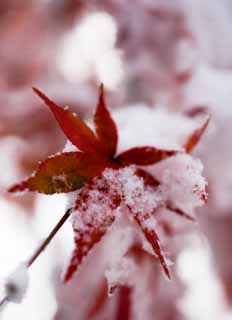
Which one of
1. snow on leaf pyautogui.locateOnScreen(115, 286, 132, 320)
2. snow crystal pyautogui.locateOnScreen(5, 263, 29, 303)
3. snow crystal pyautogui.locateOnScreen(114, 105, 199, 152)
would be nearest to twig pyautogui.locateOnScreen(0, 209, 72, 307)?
snow crystal pyautogui.locateOnScreen(5, 263, 29, 303)

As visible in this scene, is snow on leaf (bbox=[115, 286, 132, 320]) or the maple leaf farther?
snow on leaf (bbox=[115, 286, 132, 320])

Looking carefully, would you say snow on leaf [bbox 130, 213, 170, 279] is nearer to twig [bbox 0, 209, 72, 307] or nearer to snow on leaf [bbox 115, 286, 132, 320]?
twig [bbox 0, 209, 72, 307]

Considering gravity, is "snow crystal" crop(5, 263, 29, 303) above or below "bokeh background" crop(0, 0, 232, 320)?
above

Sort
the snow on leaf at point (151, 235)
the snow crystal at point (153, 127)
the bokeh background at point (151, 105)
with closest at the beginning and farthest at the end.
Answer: the snow on leaf at point (151, 235), the snow crystal at point (153, 127), the bokeh background at point (151, 105)

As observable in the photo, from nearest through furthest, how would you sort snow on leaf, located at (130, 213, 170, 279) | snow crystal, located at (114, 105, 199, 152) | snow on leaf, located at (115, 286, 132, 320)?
snow on leaf, located at (130, 213, 170, 279) → snow crystal, located at (114, 105, 199, 152) → snow on leaf, located at (115, 286, 132, 320)

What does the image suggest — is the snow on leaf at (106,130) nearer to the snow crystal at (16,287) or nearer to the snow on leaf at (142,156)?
the snow on leaf at (142,156)

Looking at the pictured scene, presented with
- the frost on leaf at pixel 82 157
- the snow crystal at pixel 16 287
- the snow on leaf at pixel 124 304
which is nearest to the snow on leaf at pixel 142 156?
the frost on leaf at pixel 82 157

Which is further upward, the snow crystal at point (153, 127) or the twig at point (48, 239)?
the twig at point (48, 239)
